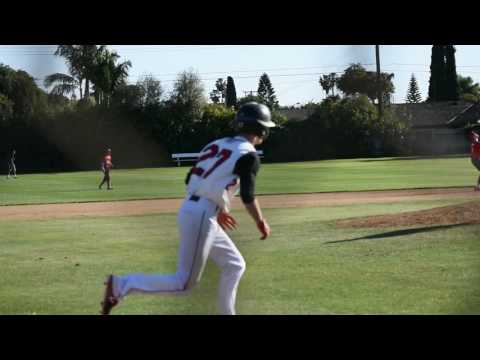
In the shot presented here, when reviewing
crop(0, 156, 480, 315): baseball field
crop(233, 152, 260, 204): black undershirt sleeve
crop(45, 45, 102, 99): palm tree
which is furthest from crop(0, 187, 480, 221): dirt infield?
crop(233, 152, 260, 204): black undershirt sleeve

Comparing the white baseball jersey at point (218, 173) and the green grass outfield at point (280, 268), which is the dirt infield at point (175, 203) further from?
the white baseball jersey at point (218, 173)

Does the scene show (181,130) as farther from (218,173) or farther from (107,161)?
(218,173)

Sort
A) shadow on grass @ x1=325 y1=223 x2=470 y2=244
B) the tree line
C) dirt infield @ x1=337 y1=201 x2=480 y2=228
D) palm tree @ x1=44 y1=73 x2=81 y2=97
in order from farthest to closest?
→ the tree line < dirt infield @ x1=337 y1=201 x2=480 y2=228 < shadow on grass @ x1=325 y1=223 x2=470 y2=244 < palm tree @ x1=44 y1=73 x2=81 y2=97

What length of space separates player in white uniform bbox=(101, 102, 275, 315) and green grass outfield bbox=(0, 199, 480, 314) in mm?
938

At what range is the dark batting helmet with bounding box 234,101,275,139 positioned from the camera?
5324 millimetres

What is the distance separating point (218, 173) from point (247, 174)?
0.20m

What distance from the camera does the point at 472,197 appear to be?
59.9 feet

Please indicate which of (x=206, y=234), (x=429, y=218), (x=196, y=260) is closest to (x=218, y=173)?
(x=206, y=234)

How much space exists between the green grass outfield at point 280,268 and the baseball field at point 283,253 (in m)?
0.01

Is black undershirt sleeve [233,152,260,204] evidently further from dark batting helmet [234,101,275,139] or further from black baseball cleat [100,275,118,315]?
black baseball cleat [100,275,118,315]

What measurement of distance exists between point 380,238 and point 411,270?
8.57 ft
